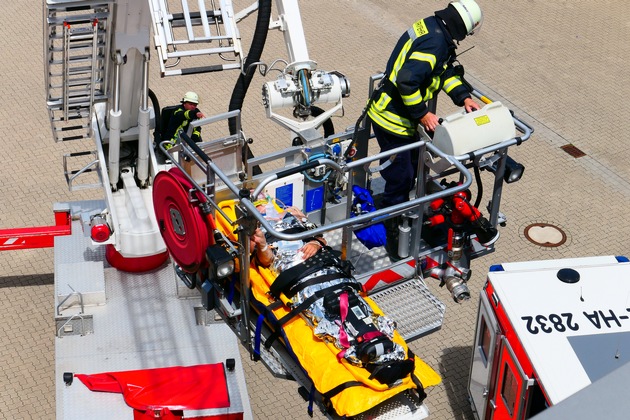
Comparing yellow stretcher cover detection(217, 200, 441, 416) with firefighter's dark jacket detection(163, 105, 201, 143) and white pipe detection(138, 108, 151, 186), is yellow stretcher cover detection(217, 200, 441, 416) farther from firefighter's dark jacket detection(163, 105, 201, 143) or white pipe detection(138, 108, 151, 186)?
firefighter's dark jacket detection(163, 105, 201, 143)

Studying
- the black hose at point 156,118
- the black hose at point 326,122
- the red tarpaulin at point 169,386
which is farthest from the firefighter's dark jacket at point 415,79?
the black hose at point 156,118

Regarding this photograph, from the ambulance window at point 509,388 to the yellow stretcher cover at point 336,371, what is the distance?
1523mm

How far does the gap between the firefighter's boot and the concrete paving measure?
199 centimetres

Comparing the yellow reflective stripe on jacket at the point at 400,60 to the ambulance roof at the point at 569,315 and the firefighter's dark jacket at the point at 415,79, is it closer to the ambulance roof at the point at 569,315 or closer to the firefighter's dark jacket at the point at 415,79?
the firefighter's dark jacket at the point at 415,79

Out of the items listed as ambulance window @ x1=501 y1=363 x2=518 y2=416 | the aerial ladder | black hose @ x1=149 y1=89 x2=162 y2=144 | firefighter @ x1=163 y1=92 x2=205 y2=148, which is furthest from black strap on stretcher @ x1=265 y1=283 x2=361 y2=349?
firefighter @ x1=163 y1=92 x2=205 y2=148

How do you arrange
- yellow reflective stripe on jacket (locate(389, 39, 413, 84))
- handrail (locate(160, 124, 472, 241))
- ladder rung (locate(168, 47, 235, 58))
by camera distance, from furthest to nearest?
yellow reflective stripe on jacket (locate(389, 39, 413, 84)) < ladder rung (locate(168, 47, 235, 58)) < handrail (locate(160, 124, 472, 241))

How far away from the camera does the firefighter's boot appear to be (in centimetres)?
773

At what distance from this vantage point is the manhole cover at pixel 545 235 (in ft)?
36.3

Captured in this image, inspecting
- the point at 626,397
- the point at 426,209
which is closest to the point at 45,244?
the point at 426,209

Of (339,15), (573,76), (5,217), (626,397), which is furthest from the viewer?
(339,15)

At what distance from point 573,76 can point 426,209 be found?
23.2 ft

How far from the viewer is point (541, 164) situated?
484 inches

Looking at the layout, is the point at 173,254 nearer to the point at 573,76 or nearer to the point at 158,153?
the point at 158,153

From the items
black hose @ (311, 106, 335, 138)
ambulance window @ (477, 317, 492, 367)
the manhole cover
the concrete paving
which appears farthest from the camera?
the manhole cover
